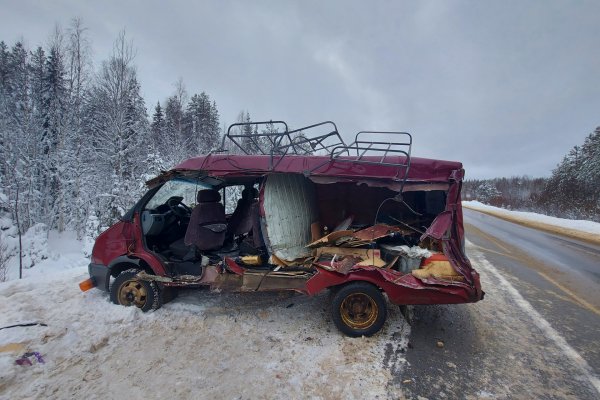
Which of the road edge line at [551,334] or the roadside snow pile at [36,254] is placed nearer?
the road edge line at [551,334]

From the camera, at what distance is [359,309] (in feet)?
14.2

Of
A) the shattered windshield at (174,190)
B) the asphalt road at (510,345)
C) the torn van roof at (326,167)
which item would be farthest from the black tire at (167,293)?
the asphalt road at (510,345)

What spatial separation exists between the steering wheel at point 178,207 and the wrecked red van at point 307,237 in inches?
1.5

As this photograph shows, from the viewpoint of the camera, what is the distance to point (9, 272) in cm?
1501

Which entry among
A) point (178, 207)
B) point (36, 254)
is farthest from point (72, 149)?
point (178, 207)

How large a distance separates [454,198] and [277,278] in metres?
2.62

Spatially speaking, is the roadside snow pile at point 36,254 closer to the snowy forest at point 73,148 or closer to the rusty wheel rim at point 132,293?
the snowy forest at point 73,148

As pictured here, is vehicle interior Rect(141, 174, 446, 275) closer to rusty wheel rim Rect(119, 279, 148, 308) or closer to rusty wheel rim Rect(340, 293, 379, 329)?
rusty wheel rim Rect(119, 279, 148, 308)

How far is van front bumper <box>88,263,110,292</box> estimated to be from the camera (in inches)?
206

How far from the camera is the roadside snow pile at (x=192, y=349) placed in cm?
319

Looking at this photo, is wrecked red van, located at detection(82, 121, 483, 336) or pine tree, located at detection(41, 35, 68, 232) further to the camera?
pine tree, located at detection(41, 35, 68, 232)

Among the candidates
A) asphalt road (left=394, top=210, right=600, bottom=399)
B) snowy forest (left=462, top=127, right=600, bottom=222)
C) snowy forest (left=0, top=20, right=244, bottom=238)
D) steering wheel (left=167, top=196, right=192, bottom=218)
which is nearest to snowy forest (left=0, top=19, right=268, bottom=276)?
snowy forest (left=0, top=20, right=244, bottom=238)

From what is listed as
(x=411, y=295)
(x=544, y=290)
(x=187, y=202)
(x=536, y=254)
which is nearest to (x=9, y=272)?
(x=187, y=202)

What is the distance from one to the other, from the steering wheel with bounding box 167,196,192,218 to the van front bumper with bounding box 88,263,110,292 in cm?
152
